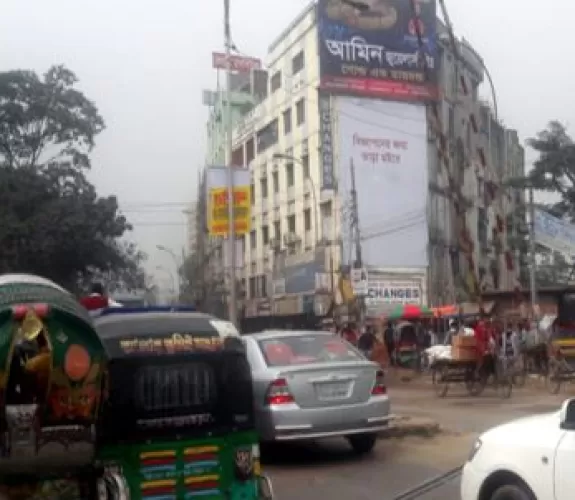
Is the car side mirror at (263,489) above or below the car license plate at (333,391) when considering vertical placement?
below

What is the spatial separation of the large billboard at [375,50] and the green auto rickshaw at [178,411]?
41453mm

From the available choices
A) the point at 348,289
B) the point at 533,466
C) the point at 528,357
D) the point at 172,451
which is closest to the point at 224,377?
the point at 172,451

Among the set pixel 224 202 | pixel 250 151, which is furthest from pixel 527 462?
pixel 250 151

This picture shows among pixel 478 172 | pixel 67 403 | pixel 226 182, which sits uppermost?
pixel 478 172

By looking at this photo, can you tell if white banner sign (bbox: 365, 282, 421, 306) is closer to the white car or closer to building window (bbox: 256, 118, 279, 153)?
building window (bbox: 256, 118, 279, 153)

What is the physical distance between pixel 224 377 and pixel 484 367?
1383cm

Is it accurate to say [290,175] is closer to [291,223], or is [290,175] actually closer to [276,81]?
[291,223]

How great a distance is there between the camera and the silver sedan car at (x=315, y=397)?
10.4m

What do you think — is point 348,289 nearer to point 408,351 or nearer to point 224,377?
point 408,351

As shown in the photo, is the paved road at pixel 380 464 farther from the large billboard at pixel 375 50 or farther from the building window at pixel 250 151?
the building window at pixel 250 151

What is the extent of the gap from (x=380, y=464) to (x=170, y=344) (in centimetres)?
492

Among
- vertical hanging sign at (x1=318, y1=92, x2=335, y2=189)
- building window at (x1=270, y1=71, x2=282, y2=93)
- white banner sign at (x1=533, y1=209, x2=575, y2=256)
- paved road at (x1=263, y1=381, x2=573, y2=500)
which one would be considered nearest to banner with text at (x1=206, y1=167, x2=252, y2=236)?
paved road at (x1=263, y1=381, x2=573, y2=500)

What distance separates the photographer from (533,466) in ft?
20.1

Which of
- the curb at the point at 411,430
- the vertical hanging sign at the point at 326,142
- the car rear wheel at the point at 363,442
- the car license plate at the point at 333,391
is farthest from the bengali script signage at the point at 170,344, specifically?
the vertical hanging sign at the point at 326,142
